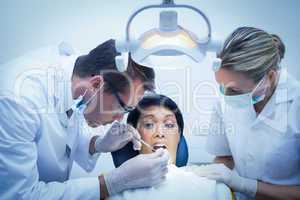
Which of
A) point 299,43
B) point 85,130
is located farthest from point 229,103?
point 85,130

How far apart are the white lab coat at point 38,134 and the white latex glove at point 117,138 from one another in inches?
3.1

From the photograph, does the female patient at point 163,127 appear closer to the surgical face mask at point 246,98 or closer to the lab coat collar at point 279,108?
the surgical face mask at point 246,98

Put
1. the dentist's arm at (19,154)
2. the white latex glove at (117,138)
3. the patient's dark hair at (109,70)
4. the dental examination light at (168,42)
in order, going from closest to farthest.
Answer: the dental examination light at (168,42) < the dentist's arm at (19,154) < the patient's dark hair at (109,70) < the white latex glove at (117,138)

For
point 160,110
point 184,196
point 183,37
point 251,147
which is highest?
point 183,37

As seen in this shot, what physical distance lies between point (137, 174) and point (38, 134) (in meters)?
0.49

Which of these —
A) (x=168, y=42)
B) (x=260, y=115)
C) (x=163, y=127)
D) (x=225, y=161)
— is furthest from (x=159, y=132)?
(x=168, y=42)

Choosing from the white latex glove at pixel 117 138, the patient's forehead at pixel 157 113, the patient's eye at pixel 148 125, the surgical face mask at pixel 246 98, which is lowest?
the white latex glove at pixel 117 138

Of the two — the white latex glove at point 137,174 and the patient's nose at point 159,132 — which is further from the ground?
the patient's nose at point 159,132

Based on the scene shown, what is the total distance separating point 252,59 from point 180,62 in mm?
379

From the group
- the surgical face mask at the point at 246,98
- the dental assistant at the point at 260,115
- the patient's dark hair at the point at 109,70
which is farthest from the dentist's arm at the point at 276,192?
the patient's dark hair at the point at 109,70

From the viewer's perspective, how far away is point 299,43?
1.75 m

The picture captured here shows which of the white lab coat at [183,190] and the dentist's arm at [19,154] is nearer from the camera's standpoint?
the dentist's arm at [19,154]

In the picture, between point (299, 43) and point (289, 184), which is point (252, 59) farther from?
point (289, 184)

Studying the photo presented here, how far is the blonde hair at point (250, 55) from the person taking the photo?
1.59 meters
